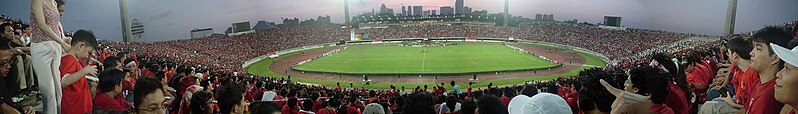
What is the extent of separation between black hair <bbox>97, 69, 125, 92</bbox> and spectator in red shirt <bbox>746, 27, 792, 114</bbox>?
4353mm

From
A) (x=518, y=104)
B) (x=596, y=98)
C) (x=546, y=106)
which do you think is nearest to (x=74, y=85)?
(x=518, y=104)

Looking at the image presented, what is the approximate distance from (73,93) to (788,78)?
15.8ft

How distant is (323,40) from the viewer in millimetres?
45969

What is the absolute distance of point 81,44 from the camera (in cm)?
364

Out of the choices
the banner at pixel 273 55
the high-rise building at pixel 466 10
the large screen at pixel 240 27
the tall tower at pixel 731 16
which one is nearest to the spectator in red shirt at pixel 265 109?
the tall tower at pixel 731 16

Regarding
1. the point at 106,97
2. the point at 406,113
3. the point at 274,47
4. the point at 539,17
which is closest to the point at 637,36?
the point at 539,17

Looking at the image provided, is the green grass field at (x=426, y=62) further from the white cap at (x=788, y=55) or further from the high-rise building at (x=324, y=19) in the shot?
the white cap at (x=788, y=55)

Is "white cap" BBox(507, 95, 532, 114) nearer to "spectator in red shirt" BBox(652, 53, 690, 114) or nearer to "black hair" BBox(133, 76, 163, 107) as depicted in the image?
"spectator in red shirt" BBox(652, 53, 690, 114)

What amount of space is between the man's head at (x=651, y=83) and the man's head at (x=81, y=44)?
14.3 feet

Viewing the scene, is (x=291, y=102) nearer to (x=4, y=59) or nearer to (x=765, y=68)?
(x=4, y=59)

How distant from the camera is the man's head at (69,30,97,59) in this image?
362 cm

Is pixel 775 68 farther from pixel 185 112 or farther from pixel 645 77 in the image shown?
pixel 185 112

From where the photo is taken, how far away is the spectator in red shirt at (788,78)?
2.09 m

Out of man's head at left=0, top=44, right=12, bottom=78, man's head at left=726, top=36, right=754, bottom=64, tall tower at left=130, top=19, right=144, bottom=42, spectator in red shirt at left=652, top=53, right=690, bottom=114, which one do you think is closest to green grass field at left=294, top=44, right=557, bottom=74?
tall tower at left=130, top=19, right=144, bottom=42
